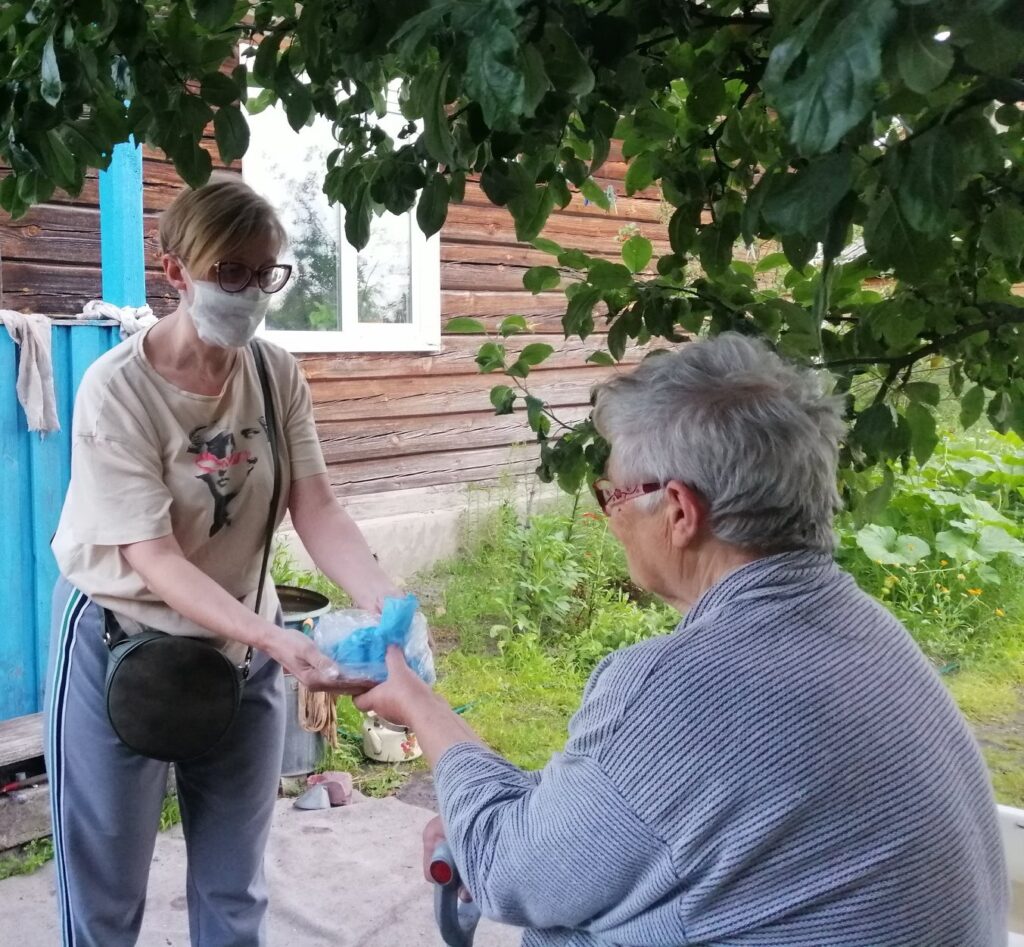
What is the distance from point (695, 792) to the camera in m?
1.24

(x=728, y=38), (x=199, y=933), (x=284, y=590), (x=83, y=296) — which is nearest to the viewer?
(x=728, y=38)

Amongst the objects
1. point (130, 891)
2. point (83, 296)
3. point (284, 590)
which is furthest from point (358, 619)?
point (83, 296)

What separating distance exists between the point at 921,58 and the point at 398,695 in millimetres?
1339

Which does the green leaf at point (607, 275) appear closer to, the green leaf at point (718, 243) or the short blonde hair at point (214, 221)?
the green leaf at point (718, 243)

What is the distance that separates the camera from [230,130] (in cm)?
170

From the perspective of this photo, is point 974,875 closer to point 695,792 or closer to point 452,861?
point 695,792

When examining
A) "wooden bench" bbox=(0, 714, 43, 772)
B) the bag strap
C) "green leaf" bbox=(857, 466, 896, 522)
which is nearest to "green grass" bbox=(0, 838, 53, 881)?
"wooden bench" bbox=(0, 714, 43, 772)

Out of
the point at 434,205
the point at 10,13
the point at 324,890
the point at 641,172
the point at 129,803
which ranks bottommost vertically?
the point at 324,890

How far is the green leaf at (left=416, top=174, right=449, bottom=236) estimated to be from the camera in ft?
4.87

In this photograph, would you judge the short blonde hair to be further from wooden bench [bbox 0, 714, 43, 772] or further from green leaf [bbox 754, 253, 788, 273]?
wooden bench [bbox 0, 714, 43, 772]

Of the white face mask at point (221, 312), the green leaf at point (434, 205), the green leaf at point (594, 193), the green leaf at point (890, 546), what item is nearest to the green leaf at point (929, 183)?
the green leaf at point (434, 205)

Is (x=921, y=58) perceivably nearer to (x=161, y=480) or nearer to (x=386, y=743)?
(x=161, y=480)

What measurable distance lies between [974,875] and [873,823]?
210 millimetres

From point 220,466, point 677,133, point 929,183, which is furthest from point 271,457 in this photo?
point 929,183
